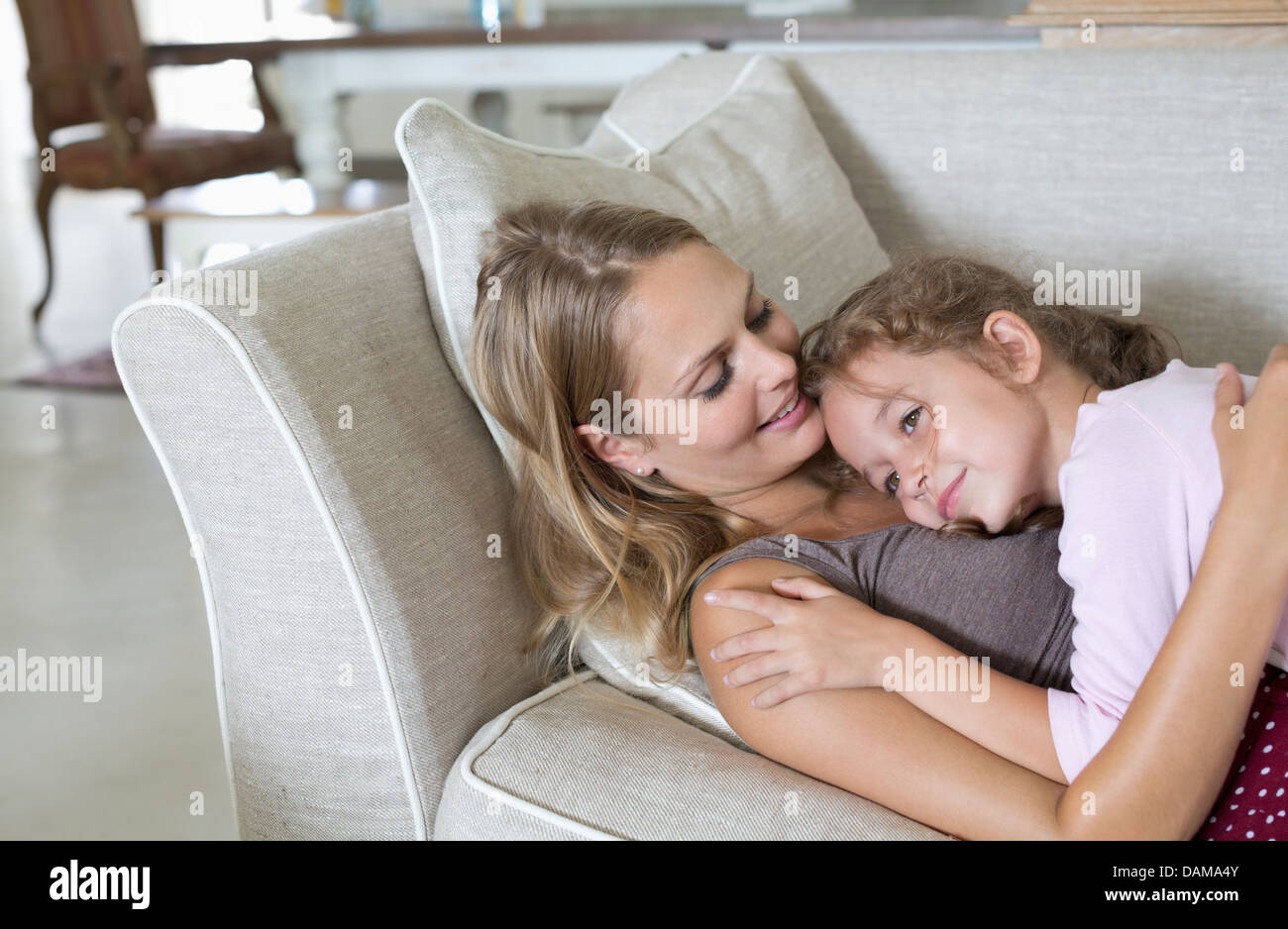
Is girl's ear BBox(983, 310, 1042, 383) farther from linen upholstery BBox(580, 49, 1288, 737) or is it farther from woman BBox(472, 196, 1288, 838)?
linen upholstery BBox(580, 49, 1288, 737)

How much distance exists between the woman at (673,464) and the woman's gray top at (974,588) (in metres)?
0.02

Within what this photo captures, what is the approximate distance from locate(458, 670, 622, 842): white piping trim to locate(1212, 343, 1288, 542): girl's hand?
563 millimetres

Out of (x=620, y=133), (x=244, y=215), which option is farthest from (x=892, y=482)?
(x=244, y=215)

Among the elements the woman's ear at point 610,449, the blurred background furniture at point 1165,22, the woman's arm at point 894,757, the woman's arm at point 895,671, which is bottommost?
the woman's arm at point 894,757

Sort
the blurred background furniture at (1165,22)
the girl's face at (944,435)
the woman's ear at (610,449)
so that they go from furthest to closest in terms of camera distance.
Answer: the blurred background furniture at (1165,22) < the woman's ear at (610,449) < the girl's face at (944,435)

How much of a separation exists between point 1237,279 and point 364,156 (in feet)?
15.8

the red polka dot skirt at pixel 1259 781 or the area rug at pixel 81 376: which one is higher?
the red polka dot skirt at pixel 1259 781

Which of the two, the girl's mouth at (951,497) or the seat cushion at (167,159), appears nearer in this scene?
Result: the girl's mouth at (951,497)

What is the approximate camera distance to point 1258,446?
957mm

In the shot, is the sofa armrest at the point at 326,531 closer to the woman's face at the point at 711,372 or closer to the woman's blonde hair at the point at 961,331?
the woman's face at the point at 711,372

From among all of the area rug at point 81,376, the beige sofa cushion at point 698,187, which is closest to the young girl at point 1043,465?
the beige sofa cushion at point 698,187

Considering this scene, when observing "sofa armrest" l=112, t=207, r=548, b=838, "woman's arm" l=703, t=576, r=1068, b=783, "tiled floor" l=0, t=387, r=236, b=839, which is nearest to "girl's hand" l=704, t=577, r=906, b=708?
"woman's arm" l=703, t=576, r=1068, b=783

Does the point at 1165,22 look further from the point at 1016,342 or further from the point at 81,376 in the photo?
the point at 81,376

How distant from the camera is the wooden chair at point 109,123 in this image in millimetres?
3988
